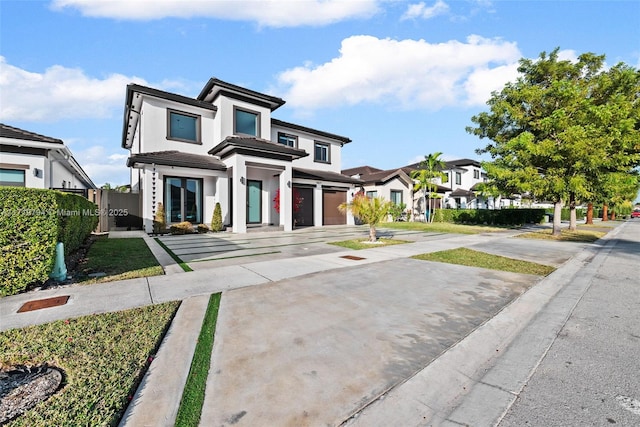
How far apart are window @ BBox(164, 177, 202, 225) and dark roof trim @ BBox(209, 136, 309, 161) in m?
2.19

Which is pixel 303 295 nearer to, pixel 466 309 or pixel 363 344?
pixel 363 344

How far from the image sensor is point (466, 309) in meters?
4.27

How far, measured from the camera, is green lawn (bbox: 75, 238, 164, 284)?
19.2 ft

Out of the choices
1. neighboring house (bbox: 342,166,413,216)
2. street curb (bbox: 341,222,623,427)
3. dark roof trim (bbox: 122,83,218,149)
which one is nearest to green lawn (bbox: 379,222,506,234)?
neighboring house (bbox: 342,166,413,216)

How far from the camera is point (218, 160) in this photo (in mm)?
16250

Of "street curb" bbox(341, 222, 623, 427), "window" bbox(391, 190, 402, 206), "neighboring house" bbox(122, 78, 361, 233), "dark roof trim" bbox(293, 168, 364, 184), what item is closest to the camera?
"street curb" bbox(341, 222, 623, 427)

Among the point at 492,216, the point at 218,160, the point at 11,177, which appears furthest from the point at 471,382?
the point at 492,216

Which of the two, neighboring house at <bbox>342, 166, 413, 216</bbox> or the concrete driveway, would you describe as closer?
the concrete driveway

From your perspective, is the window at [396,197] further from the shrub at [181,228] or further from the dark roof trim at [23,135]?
the dark roof trim at [23,135]

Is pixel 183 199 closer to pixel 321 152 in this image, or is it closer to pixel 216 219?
pixel 216 219

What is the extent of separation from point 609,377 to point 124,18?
47.6 feet

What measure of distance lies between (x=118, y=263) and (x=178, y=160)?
322 inches

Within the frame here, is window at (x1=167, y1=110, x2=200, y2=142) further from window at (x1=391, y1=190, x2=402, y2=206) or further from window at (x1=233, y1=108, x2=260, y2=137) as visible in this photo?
window at (x1=391, y1=190, x2=402, y2=206)

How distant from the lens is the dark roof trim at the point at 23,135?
37.6 ft
